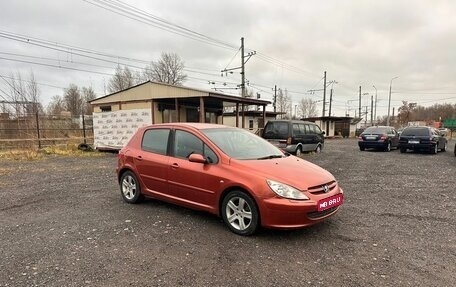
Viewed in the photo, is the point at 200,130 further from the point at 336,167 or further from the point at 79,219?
the point at 336,167

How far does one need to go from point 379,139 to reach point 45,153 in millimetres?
18354

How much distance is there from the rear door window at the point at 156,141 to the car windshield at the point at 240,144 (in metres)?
0.80

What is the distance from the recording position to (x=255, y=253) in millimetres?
3604

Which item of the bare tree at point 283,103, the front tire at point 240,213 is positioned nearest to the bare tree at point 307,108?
the bare tree at point 283,103

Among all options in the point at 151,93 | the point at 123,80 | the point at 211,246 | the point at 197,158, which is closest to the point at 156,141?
the point at 197,158

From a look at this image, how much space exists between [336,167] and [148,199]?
714 cm

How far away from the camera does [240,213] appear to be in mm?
4164

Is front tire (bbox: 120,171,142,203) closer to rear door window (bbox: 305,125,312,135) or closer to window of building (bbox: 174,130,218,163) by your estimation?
window of building (bbox: 174,130,218,163)

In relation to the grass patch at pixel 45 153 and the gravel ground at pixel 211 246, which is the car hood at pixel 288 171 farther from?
the grass patch at pixel 45 153

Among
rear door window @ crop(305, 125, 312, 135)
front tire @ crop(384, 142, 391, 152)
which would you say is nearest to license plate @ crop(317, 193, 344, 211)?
rear door window @ crop(305, 125, 312, 135)

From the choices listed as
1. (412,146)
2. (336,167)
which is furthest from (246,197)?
(412,146)

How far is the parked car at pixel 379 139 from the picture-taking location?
17125mm

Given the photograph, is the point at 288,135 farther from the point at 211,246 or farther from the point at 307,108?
the point at 307,108

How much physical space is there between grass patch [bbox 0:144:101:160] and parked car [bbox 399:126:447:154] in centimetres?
1644
